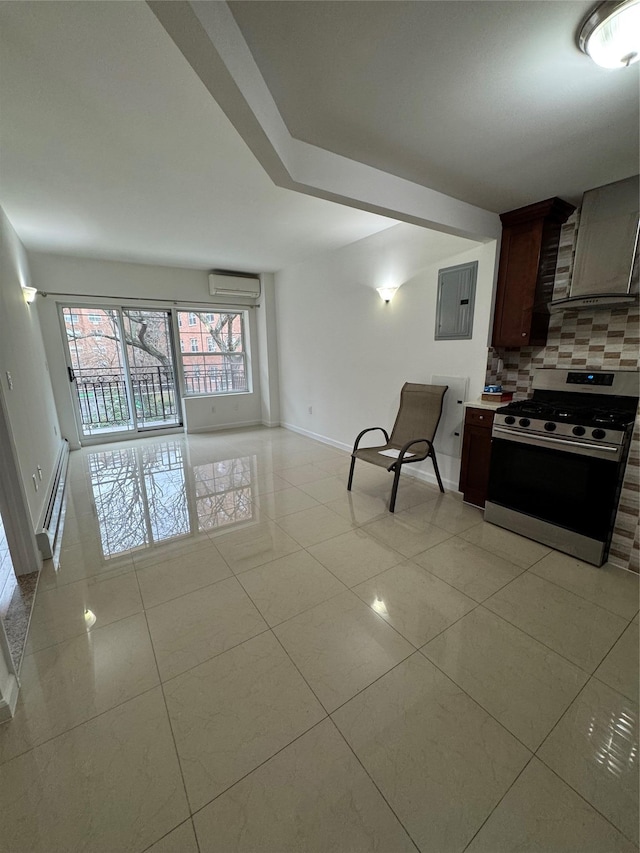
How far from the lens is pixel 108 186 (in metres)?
2.50

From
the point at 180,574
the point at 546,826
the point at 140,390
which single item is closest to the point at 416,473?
the point at 180,574

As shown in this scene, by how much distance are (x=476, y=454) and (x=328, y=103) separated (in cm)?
255

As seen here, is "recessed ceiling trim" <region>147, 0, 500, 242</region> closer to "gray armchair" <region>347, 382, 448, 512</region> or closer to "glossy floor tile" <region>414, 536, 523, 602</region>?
"gray armchair" <region>347, 382, 448, 512</region>

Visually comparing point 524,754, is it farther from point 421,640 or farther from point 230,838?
point 230,838

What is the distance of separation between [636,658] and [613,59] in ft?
8.11

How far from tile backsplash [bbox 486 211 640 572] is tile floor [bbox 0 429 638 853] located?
0.28 m

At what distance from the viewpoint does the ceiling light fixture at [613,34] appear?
1.11m

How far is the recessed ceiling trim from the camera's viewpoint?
1.01 meters

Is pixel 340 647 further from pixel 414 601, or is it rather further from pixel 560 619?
pixel 560 619

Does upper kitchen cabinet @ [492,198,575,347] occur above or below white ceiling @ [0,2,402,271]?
below

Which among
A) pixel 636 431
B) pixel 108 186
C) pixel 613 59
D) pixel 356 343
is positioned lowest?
pixel 636 431

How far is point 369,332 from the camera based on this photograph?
12.9 feet

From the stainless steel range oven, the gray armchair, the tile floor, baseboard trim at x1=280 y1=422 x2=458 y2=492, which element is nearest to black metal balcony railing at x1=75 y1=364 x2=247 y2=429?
baseboard trim at x1=280 y1=422 x2=458 y2=492

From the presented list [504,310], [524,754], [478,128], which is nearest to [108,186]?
[478,128]
